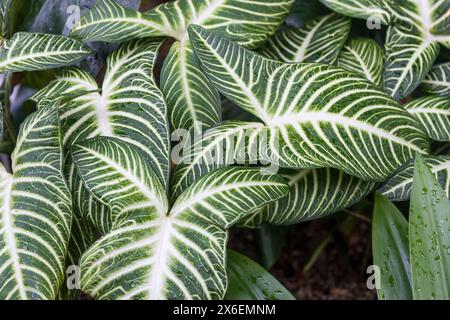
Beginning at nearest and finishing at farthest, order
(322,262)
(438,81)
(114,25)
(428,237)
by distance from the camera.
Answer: (428,237) < (114,25) < (438,81) < (322,262)

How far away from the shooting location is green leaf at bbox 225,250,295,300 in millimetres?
1111

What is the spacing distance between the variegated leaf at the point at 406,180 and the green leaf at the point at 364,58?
0.27 m

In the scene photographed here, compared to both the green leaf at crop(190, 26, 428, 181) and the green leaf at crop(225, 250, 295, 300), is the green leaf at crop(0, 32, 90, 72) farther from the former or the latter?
the green leaf at crop(225, 250, 295, 300)

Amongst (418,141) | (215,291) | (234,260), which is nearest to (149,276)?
(215,291)

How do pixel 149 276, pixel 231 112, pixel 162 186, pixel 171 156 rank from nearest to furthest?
pixel 149 276 → pixel 162 186 → pixel 171 156 → pixel 231 112

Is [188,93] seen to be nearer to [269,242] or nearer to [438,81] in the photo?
[269,242]

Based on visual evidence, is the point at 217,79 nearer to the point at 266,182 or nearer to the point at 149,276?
the point at 266,182

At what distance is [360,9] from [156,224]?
71 centimetres

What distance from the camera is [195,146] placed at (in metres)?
1.14

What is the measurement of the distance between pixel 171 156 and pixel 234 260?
266 millimetres

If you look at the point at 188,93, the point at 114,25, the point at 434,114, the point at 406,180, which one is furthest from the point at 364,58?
the point at 114,25

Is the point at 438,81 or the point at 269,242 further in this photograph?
the point at 269,242
